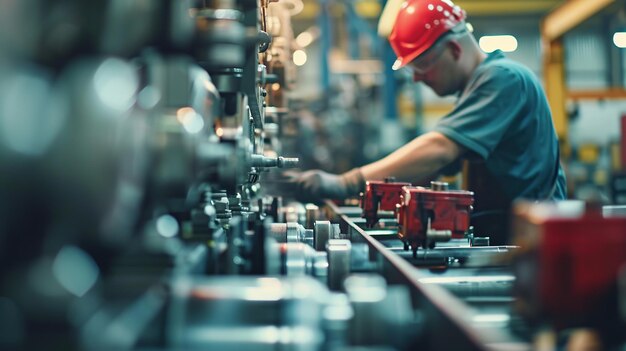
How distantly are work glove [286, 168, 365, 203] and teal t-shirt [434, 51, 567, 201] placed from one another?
47 centimetres

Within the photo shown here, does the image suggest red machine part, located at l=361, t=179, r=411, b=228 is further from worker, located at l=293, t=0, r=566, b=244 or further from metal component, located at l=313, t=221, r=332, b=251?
worker, located at l=293, t=0, r=566, b=244

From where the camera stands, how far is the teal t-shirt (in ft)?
7.96

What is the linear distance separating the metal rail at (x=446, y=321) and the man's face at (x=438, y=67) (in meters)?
1.72

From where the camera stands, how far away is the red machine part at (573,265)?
72cm

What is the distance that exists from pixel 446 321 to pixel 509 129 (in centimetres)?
186

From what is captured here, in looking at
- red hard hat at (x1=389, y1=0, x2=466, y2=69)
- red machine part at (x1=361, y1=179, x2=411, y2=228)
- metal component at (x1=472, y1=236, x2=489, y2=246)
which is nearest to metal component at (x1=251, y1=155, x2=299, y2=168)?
red machine part at (x1=361, y1=179, x2=411, y2=228)

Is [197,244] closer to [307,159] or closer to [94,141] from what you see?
[94,141]

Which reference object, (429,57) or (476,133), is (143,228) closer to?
(476,133)

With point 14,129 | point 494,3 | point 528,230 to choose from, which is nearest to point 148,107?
point 14,129

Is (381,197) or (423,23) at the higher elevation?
(423,23)

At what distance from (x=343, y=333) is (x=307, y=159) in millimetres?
5424

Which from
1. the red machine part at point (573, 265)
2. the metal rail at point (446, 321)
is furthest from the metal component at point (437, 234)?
the red machine part at point (573, 265)

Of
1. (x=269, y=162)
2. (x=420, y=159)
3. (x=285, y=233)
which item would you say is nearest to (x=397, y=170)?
(x=420, y=159)

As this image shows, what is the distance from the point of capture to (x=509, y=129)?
2.48m
